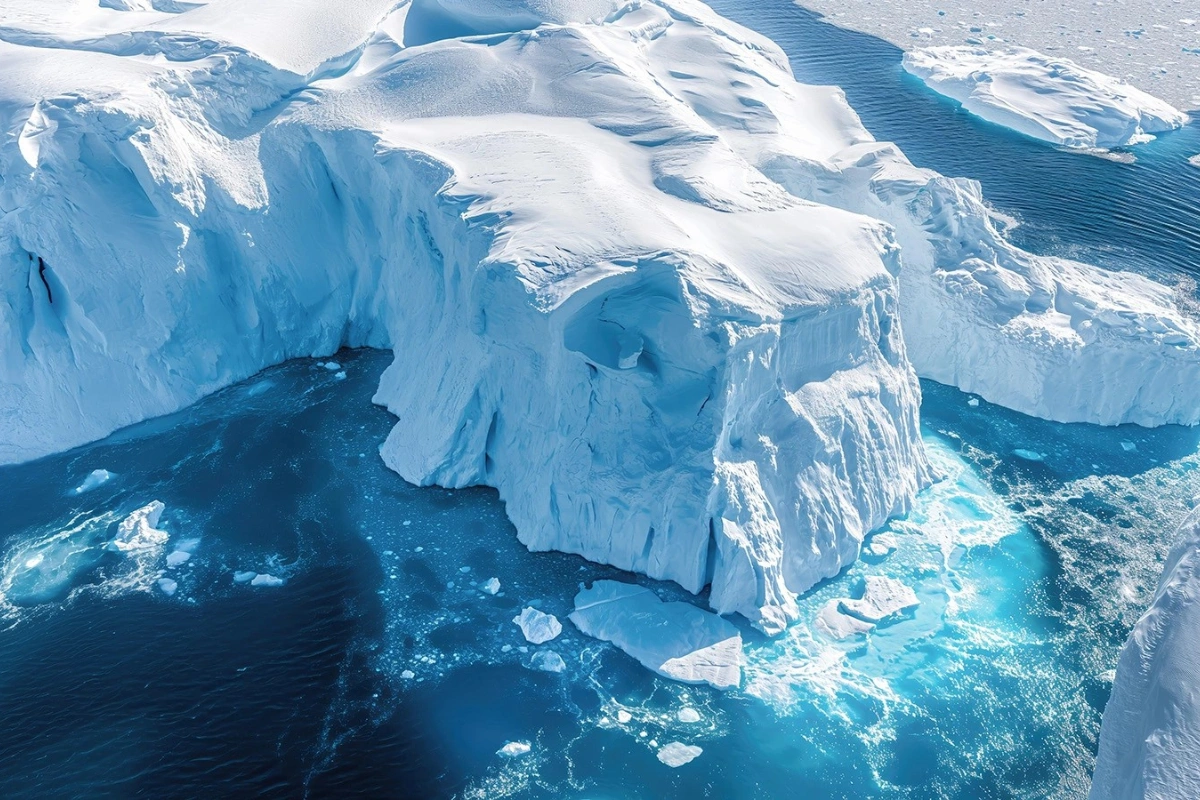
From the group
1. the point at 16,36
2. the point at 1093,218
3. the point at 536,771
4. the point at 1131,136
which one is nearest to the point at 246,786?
the point at 536,771

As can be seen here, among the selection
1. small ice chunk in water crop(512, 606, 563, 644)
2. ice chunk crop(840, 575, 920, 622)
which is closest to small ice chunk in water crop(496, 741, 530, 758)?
small ice chunk in water crop(512, 606, 563, 644)

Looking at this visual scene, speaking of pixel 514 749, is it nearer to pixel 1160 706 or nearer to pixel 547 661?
pixel 547 661

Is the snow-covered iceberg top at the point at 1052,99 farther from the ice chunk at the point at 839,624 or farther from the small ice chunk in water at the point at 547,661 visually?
the small ice chunk in water at the point at 547,661

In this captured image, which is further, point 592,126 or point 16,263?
point 592,126

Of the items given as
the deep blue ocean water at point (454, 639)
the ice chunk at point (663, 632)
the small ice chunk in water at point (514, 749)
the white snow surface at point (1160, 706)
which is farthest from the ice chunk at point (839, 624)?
the small ice chunk in water at point (514, 749)

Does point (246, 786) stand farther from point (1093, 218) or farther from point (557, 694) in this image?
point (1093, 218)

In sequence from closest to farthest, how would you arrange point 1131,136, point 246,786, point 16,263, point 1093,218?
point 246,786, point 16,263, point 1093,218, point 1131,136
